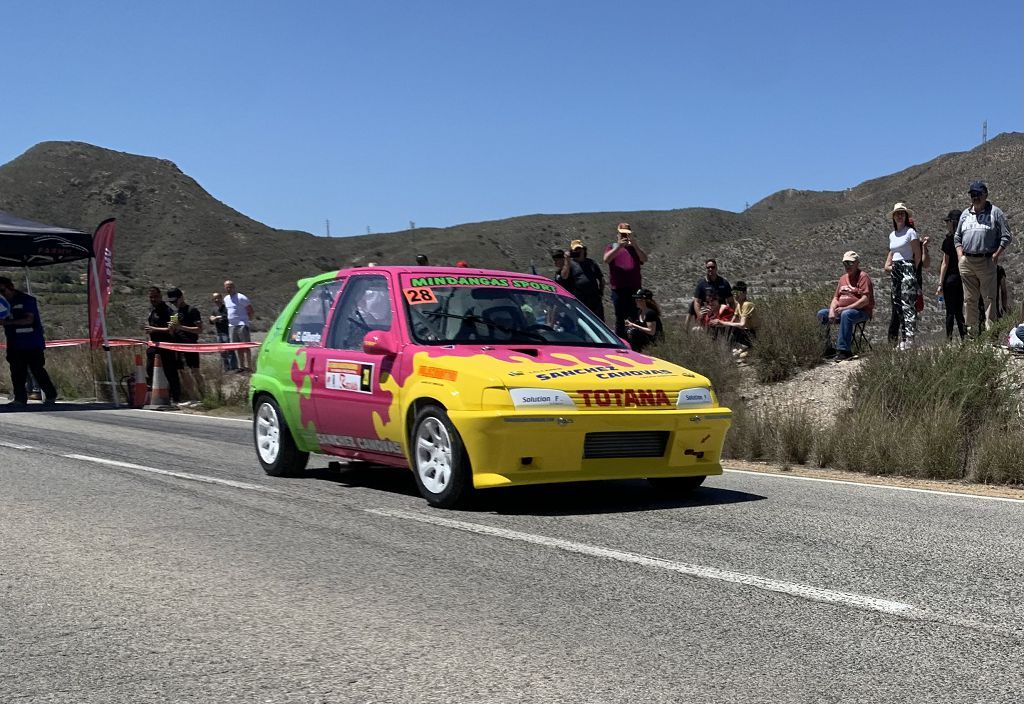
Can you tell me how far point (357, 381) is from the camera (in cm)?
935

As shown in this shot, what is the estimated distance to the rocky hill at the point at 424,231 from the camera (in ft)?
222

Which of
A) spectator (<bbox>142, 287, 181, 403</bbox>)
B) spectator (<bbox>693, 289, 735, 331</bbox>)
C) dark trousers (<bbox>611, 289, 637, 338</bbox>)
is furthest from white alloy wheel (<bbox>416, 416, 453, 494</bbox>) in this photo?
spectator (<bbox>142, 287, 181, 403</bbox>)

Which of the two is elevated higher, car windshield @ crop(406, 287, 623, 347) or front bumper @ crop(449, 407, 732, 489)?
car windshield @ crop(406, 287, 623, 347)

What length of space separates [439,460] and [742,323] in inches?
410

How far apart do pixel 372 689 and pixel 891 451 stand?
7.66 m

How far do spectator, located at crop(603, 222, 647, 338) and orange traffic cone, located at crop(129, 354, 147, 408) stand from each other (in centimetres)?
901

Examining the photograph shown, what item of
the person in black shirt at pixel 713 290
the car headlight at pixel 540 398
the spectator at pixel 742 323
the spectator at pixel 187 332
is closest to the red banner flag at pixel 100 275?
the spectator at pixel 187 332

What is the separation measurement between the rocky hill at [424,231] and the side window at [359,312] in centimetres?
4520

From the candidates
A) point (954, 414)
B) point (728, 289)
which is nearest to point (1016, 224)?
point (728, 289)

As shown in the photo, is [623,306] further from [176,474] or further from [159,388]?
[159,388]

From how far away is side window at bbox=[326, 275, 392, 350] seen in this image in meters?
9.44

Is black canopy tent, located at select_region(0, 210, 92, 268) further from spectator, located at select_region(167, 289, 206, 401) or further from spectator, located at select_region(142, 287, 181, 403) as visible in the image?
spectator, located at select_region(167, 289, 206, 401)

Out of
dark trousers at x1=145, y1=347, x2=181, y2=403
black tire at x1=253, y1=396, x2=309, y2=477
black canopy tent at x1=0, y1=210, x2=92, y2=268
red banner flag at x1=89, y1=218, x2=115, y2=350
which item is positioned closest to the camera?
black tire at x1=253, y1=396, x2=309, y2=477

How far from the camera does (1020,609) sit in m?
5.46
